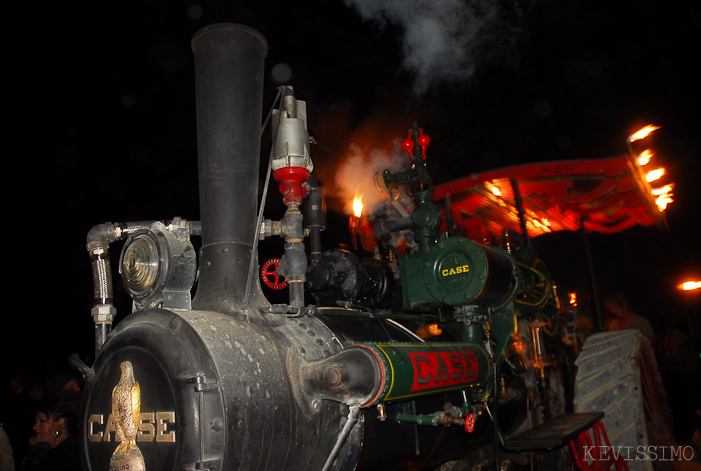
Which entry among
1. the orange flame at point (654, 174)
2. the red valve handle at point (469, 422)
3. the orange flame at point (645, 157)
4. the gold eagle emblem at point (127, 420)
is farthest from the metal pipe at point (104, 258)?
the orange flame at point (654, 174)

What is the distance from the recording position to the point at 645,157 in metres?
7.52

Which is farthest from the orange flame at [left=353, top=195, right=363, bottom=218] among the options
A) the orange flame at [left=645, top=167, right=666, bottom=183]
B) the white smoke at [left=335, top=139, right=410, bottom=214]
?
the orange flame at [left=645, top=167, right=666, bottom=183]

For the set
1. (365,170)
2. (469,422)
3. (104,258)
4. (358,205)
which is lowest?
(469,422)

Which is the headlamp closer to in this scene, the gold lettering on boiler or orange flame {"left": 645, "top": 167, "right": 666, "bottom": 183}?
the gold lettering on boiler

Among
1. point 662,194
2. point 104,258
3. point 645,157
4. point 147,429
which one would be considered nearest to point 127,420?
point 147,429

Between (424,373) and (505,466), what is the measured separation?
1.99 meters

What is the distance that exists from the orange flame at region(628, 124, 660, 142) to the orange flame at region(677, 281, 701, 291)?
452cm

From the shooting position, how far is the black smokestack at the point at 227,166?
2.17 meters

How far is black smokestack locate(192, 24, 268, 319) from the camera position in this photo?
7.12 feet

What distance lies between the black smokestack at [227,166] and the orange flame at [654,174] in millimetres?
7462

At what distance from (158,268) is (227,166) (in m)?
0.53

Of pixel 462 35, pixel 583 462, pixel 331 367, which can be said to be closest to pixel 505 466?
pixel 583 462

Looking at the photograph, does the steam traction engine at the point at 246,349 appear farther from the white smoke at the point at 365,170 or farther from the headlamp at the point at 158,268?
the white smoke at the point at 365,170

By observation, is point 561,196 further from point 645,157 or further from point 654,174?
point 654,174
